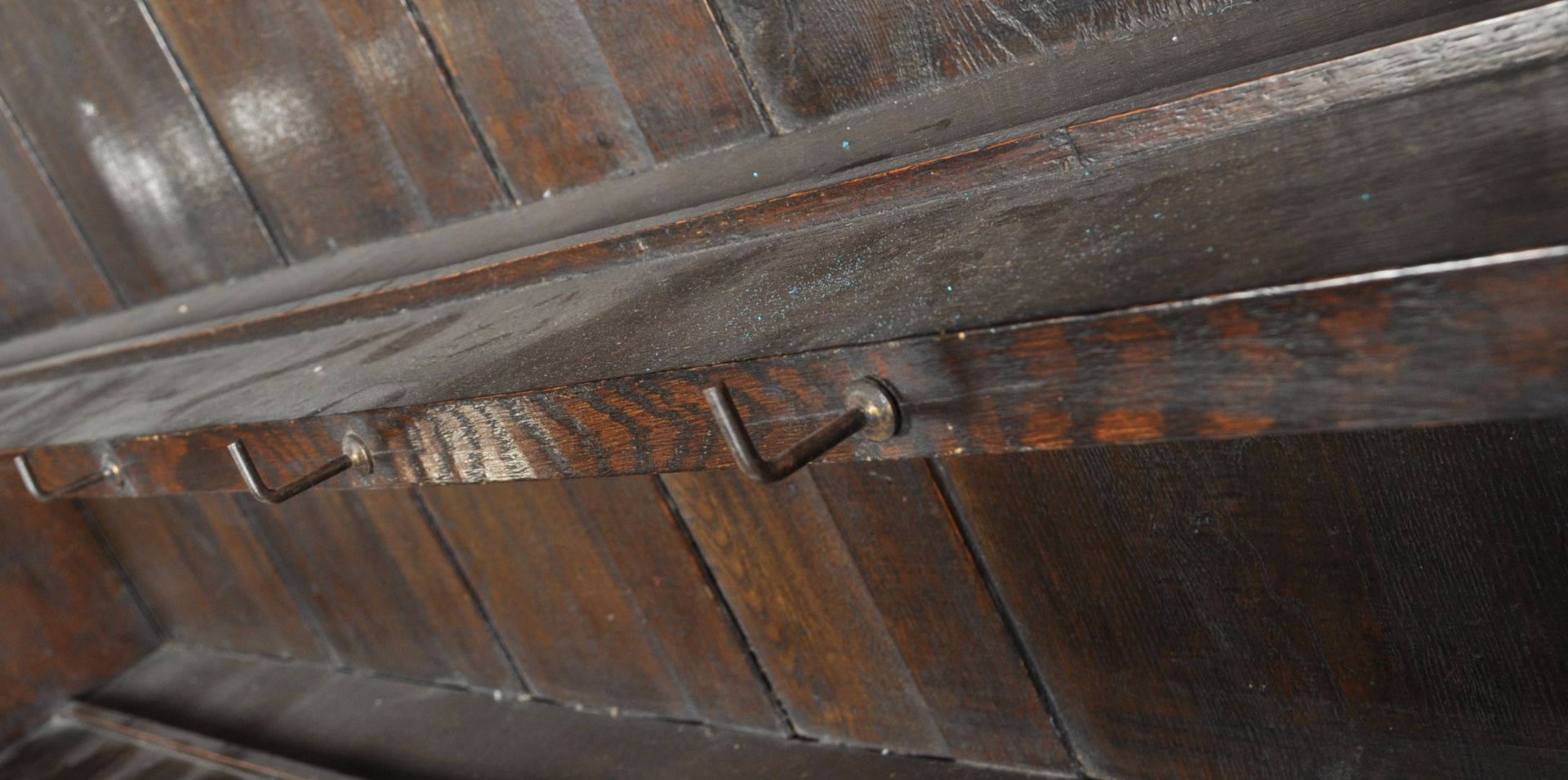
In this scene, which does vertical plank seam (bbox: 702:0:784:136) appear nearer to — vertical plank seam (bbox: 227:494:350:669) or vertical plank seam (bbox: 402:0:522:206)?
vertical plank seam (bbox: 402:0:522:206)

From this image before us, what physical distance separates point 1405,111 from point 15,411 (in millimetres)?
2021

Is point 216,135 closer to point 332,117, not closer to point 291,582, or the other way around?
point 332,117

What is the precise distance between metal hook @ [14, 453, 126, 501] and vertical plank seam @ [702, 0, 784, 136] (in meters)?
0.88

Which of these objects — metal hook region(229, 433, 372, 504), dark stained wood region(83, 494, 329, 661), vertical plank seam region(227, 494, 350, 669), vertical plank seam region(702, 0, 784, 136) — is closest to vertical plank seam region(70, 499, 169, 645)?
dark stained wood region(83, 494, 329, 661)

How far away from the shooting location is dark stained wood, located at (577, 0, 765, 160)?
1396 millimetres

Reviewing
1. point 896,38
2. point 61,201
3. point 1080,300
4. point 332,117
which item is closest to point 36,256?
point 61,201

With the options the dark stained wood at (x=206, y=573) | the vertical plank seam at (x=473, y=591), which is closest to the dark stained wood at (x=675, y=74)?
the vertical plank seam at (x=473, y=591)

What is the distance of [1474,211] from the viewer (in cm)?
55

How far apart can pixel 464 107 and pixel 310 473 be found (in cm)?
71

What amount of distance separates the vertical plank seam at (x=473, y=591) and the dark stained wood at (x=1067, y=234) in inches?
35.0

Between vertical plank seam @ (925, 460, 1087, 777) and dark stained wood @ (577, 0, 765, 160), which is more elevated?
dark stained wood @ (577, 0, 765, 160)

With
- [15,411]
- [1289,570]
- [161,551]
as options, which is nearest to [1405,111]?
[1289,570]

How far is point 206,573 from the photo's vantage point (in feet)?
9.71

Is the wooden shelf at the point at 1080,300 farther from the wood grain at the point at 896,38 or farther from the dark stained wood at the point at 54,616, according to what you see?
the dark stained wood at the point at 54,616
